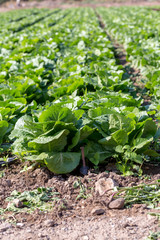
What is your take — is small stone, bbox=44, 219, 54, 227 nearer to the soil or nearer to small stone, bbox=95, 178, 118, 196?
the soil

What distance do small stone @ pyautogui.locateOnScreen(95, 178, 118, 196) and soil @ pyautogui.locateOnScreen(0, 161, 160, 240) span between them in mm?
42

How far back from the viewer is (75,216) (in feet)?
8.16

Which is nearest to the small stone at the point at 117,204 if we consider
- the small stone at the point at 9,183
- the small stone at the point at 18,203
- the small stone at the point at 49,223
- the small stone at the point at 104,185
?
the small stone at the point at 104,185

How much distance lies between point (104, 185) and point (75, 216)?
435mm

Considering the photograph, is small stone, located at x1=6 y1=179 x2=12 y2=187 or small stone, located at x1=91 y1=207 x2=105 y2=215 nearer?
small stone, located at x1=91 y1=207 x2=105 y2=215

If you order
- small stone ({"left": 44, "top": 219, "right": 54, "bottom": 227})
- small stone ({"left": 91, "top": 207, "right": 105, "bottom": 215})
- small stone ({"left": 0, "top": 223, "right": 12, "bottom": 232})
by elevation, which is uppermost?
small stone ({"left": 0, "top": 223, "right": 12, "bottom": 232})

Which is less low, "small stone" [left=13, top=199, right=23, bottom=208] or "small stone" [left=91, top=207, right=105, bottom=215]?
"small stone" [left=13, top=199, right=23, bottom=208]

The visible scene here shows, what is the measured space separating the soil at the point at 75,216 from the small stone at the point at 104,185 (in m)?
0.04

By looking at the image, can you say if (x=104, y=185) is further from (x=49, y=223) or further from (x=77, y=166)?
(x=49, y=223)

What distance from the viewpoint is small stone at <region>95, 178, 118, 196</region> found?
271 centimetres

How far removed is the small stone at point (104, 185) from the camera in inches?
107

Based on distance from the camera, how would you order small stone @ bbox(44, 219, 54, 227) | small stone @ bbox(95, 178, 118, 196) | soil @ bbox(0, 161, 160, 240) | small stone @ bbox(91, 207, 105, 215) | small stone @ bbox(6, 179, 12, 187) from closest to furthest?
1. soil @ bbox(0, 161, 160, 240)
2. small stone @ bbox(44, 219, 54, 227)
3. small stone @ bbox(91, 207, 105, 215)
4. small stone @ bbox(95, 178, 118, 196)
5. small stone @ bbox(6, 179, 12, 187)

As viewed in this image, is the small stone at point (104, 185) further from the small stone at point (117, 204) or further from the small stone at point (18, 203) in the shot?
the small stone at point (18, 203)

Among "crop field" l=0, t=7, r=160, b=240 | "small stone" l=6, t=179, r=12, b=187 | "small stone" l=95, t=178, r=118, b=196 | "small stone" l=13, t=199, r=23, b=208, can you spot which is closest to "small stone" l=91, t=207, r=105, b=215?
"crop field" l=0, t=7, r=160, b=240
